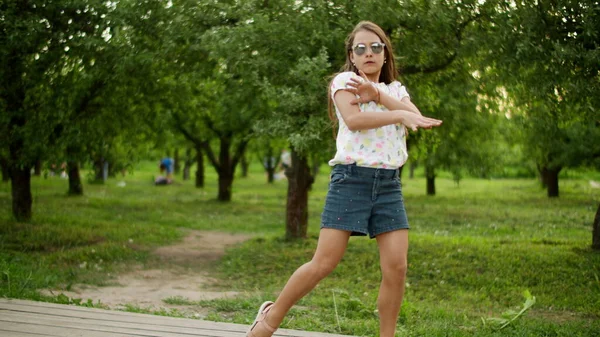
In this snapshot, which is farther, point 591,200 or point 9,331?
point 591,200

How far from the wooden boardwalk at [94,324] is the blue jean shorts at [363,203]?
1062mm

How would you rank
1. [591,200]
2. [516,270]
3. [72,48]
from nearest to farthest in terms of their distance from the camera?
1. [516,270]
2. [72,48]
3. [591,200]

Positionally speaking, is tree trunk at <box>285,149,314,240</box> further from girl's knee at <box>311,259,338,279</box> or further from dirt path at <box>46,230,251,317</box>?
girl's knee at <box>311,259,338,279</box>

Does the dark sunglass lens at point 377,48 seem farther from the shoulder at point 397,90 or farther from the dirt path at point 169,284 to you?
the dirt path at point 169,284

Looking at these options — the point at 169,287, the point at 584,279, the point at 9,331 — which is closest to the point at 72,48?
the point at 169,287

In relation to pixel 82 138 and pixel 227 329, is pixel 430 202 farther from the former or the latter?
pixel 227 329

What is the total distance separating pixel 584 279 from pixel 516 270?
3.28 ft

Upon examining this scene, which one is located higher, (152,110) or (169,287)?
(152,110)

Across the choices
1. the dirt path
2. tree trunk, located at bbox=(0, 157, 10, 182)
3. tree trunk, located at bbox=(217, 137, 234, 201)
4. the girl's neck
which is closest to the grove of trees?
tree trunk, located at bbox=(0, 157, 10, 182)

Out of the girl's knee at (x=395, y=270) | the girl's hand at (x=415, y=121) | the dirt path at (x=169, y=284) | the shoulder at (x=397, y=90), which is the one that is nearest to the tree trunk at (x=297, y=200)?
the dirt path at (x=169, y=284)

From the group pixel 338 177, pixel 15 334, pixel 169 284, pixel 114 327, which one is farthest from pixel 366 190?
pixel 169 284

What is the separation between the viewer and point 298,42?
9.38 m

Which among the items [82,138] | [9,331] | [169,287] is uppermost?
[82,138]

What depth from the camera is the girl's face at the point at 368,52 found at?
161 inches
